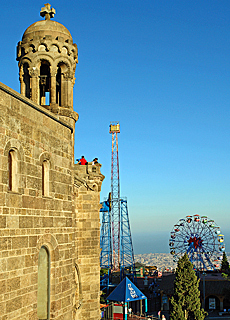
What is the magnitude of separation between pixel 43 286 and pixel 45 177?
292 cm

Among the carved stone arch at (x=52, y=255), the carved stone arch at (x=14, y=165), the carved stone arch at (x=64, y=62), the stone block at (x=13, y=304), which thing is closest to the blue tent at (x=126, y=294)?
the carved stone arch at (x=64, y=62)

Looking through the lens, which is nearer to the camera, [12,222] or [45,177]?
[12,222]

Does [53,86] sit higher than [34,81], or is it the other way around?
[34,81]

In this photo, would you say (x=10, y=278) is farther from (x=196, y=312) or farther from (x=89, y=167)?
(x=196, y=312)

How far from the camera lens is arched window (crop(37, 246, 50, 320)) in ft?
35.8

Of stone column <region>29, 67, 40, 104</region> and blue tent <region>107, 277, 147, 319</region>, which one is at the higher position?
stone column <region>29, 67, 40, 104</region>

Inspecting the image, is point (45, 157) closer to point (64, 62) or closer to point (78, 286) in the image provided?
point (64, 62)

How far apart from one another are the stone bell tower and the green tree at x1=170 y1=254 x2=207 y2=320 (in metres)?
27.0

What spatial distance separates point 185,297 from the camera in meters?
39.8

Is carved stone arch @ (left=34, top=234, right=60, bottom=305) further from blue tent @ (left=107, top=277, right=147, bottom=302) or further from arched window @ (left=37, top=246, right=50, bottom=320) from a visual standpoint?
blue tent @ (left=107, top=277, right=147, bottom=302)

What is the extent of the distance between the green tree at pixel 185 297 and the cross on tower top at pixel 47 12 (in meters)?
29.9

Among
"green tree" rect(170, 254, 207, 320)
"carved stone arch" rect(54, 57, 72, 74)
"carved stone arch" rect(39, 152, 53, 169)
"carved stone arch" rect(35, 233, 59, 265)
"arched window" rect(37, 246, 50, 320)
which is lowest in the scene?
"green tree" rect(170, 254, 207, 320)

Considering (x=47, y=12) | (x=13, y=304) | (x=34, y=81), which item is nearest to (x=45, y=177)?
(x=13, y=304)

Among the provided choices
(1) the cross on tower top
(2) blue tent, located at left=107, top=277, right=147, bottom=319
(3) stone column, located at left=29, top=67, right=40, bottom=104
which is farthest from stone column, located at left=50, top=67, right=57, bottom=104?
(2) blue tent, located at left=107, top=277, right=147, bottom=319
